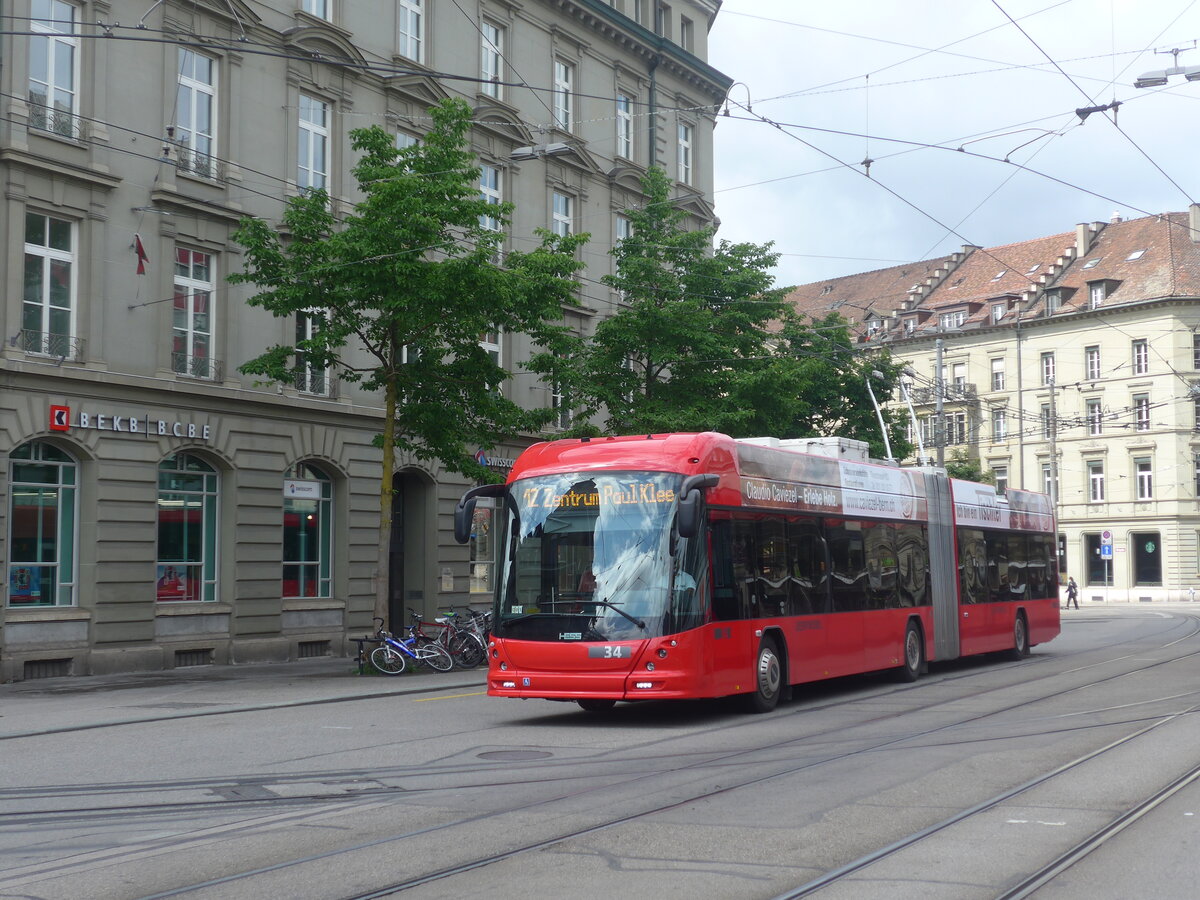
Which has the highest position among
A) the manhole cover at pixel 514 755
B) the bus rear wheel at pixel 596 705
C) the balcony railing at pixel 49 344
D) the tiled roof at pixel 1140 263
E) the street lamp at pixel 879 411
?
the tiled roof at pixel 1140 263

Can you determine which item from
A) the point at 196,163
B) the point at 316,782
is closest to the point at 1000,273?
the point at 196,163

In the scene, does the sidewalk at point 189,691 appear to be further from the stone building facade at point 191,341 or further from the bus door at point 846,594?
the bus door at point 846,594

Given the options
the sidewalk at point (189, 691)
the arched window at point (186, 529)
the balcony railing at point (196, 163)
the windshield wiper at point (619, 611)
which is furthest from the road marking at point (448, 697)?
the balcony railing at point (196, 163)

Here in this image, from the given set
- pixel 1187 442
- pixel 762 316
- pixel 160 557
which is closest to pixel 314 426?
pixel 160 557

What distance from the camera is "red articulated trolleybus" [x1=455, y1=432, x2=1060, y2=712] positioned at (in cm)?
1465

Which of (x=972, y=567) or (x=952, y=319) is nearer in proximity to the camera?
(x=972, y=567)

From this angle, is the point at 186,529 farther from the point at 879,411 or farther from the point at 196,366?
the point at 879,411

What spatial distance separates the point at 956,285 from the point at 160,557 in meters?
64.3

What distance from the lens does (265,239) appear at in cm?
2280

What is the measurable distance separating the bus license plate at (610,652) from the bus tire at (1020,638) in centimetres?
1330

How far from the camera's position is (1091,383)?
72.2 m

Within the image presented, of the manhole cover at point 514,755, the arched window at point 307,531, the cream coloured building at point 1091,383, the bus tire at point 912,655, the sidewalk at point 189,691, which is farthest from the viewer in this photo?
the cream coloured building at point 1091,383

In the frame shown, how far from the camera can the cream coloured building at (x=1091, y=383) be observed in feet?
228

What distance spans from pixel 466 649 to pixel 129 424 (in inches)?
269
